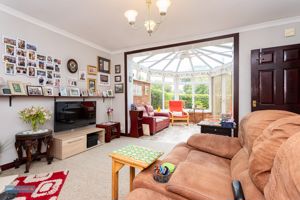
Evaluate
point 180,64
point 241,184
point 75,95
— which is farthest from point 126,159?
point 180,64

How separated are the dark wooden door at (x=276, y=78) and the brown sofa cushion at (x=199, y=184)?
2334 mm

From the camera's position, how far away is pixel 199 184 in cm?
103

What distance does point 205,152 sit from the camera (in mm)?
1899

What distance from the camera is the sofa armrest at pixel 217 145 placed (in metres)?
1.78

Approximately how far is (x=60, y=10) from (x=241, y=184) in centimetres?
325

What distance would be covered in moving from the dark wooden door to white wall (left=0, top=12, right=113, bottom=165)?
12.5ft

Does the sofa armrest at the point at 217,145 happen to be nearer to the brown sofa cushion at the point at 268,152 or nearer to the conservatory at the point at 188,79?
the brown sofa cushion at the point at 268,152

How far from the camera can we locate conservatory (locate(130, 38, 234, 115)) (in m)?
5.96

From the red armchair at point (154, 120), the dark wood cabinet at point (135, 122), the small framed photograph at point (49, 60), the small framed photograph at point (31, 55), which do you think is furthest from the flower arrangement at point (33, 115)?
the red armchair at point (154, 120)

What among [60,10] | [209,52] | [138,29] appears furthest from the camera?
[209,52]

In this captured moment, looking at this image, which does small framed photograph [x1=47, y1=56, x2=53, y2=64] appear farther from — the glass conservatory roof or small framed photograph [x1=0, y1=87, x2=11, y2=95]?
the glass conservatory roof

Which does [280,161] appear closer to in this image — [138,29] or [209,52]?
[138,29]

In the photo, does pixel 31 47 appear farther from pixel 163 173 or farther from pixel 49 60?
pixel 163 173

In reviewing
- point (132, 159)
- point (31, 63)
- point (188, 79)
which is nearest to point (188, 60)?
point (188, 79)
